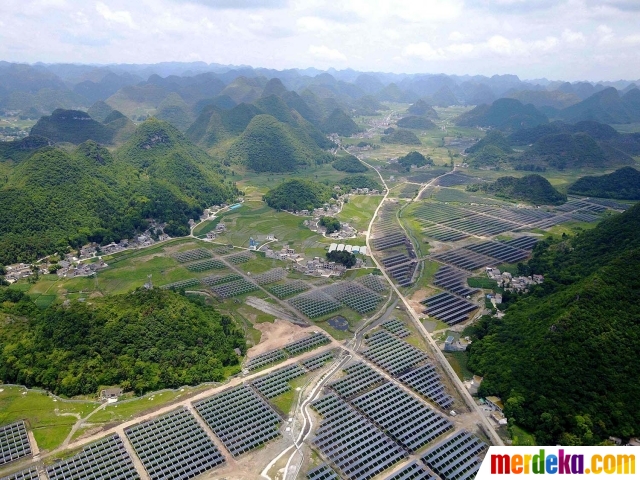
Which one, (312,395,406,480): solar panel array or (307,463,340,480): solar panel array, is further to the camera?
(312,395,406,480): solar panel array

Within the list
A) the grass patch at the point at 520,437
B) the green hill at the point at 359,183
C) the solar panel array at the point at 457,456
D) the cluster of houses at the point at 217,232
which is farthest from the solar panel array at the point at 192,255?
the grass patch at the point at 520,437

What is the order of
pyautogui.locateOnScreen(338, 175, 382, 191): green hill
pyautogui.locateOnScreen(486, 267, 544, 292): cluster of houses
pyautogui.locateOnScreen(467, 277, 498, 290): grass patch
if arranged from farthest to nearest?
1. pyautogui.locateOnScreen(338, 175, 382, 191): green hill
2. pyautogui.locateOnScreen(467, 277, 498, 290): grass patch
3. pyautogui.locateOnScreen(486, 267, 544, 292): cluster of houses

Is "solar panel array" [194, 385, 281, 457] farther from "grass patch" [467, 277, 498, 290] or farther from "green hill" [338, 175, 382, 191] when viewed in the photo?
"green hill" [338, 175, 382, 191]

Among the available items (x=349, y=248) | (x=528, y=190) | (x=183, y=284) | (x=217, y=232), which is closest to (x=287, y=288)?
(x=183, y=284)

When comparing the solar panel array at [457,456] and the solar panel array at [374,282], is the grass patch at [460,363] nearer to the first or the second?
the solar panel array at [457,456]

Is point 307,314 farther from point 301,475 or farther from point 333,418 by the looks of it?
point 301,475

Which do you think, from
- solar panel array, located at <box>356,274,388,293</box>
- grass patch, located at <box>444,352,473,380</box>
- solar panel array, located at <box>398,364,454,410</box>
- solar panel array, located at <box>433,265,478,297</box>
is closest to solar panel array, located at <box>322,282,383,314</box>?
solar panel array, located at <box>356,274,388,293</box>
